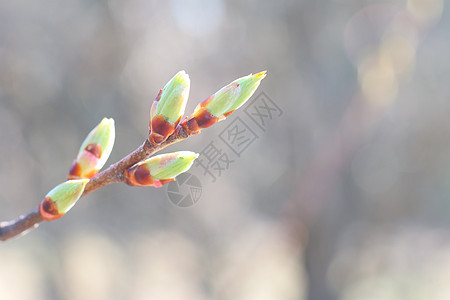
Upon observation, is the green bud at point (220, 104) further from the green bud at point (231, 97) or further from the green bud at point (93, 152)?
the green bud at point (93, 152)

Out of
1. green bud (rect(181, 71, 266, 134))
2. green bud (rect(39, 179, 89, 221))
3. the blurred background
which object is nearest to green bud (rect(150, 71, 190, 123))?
green bud (rect(181, 71, 266, 134))

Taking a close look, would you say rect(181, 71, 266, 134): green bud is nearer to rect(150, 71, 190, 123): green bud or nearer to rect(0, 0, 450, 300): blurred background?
rect(150, 71, 190, 123): green bud

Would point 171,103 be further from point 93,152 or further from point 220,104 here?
point 93,152

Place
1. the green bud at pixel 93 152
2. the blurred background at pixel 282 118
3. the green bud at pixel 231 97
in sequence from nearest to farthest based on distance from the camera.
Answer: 1. the green bud at pixel 231 97
2. the green bud at pixel 93 152
3. the blurred background at pixel 282 118

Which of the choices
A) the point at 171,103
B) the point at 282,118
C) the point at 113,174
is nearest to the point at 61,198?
the point at 113,174

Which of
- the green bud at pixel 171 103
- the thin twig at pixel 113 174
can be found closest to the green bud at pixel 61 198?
the thin twig at pixel 113 174
